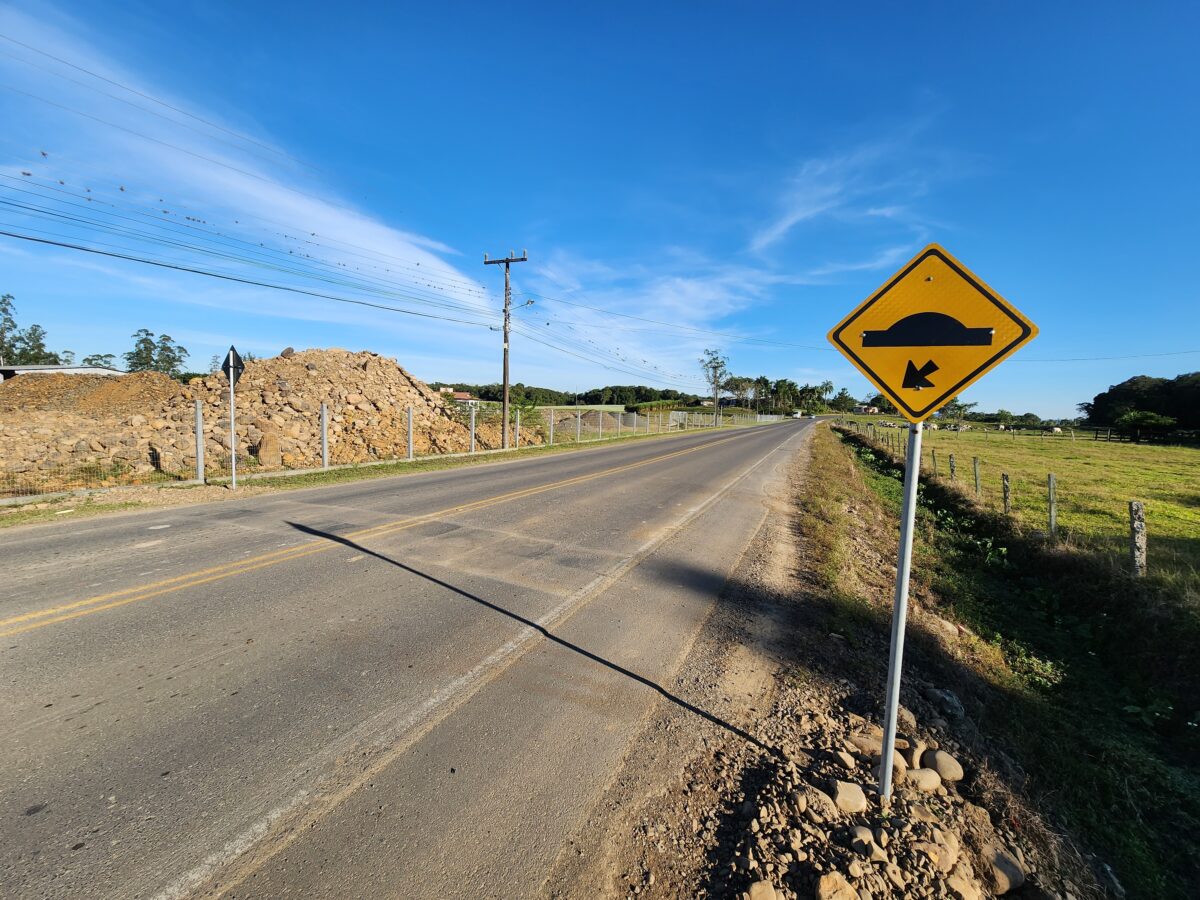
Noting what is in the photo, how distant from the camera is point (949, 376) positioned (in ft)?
8.48

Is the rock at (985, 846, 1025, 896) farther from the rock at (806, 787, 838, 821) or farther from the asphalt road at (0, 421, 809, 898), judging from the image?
the asphalt road at (0, 421, 809, 898)

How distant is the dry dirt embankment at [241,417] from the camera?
13445mm

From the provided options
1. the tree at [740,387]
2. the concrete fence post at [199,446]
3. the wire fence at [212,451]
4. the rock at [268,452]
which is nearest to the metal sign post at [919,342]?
the wire fence at [212,451]

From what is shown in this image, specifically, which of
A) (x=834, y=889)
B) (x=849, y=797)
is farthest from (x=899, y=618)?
(x=834, y=889)

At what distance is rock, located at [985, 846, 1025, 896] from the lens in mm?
2346

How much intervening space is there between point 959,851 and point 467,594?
13.8ft

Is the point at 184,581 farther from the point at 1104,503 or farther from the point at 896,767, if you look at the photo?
the point at 1104,503

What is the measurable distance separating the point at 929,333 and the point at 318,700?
13.7ft

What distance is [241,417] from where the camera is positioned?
17297 mm

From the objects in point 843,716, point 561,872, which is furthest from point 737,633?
point 561,872

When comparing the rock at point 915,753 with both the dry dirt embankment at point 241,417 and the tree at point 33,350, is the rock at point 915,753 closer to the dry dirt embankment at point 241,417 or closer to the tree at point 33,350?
the dry dirt embankment at point 241,417

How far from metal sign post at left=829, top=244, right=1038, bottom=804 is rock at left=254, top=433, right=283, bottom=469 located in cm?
1605

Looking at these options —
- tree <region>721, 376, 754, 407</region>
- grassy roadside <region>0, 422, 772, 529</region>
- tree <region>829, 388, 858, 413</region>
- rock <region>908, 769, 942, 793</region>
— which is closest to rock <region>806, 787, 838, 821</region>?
rock <region>908, 769, 942, 793</region>

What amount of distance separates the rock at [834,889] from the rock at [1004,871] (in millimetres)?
784
